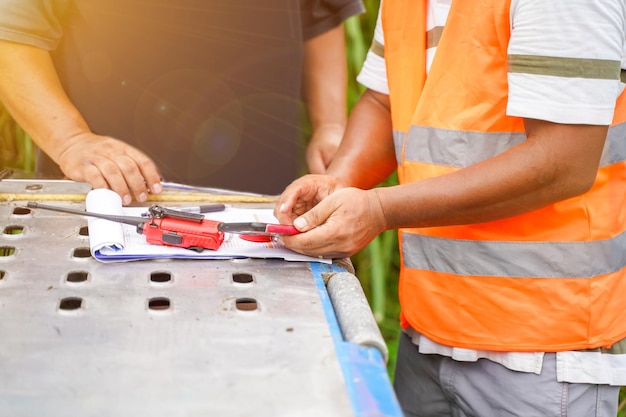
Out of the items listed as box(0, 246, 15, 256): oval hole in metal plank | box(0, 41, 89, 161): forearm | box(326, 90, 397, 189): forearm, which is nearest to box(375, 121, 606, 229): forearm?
box(326, 90, 397, 189): forearm

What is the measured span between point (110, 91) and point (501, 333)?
1.17 m

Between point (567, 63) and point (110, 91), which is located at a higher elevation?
point (567, 63)

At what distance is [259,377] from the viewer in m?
0.70

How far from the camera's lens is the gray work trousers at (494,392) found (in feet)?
3.62

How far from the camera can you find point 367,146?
1.42m

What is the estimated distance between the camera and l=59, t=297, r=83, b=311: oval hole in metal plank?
0.86 m

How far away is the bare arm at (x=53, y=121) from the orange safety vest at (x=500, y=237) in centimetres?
58

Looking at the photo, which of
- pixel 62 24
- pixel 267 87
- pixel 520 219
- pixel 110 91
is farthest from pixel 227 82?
pixel 520 219

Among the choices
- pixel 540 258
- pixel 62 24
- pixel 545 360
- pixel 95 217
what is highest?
pixel 62 24

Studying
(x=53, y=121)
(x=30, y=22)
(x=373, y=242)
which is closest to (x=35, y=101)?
(x=53, y=121)

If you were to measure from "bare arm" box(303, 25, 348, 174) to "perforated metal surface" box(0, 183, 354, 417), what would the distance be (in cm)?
96

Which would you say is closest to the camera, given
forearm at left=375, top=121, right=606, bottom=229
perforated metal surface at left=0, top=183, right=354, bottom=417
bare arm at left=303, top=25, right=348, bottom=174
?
perforated metal surface at left=0, top=183, right=354, bottom=417

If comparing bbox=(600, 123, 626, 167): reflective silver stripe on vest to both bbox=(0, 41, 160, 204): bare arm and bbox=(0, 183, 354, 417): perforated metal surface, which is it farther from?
bbox=(0, 41, 160, 204): bare arm

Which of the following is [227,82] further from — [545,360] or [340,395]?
[340,395]
